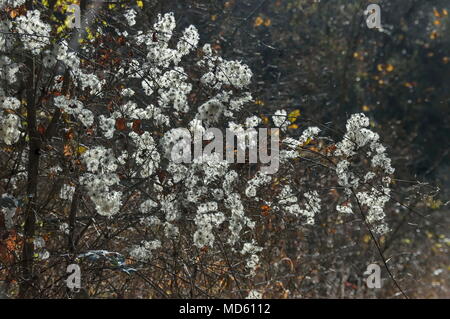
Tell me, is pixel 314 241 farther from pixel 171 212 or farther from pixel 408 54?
pixel 408 54

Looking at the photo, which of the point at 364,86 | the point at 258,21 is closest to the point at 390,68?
the point at 364,86

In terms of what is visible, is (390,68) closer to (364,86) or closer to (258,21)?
(364,86)

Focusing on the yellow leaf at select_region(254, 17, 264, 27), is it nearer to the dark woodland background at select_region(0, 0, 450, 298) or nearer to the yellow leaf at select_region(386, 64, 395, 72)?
the dark woodland background at select_region(0, 0, 450, 298)

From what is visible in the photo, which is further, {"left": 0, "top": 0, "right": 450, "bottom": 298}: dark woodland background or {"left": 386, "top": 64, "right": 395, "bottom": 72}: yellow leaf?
{"left": 386, "top": 64, "right": 395, "bottom": 72}: yellow leaf

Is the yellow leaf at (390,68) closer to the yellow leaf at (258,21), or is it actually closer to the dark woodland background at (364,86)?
the dark woodland background at (364,86)

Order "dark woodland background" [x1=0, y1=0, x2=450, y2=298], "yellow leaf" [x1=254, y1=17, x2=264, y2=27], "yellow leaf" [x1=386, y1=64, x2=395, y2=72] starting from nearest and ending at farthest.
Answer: "dark woodland background" [x1=0, y1=0, x2=450, y2=298]
"yellow leaf" [x1=254, y1=17, x2=264, y2=27]
"yellow leaf" [x1=386, y1=64, x2=395, y2=72]

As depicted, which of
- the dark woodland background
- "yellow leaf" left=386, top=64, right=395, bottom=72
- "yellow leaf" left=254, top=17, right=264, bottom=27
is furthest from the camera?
"yellow leaf" left=386, top=64, right=395, bottom=72

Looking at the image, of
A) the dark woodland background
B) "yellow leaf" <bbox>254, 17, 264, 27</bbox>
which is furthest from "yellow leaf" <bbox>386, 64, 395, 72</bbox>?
"yellow leaf" <bbox>254, 17, 264, 27</bbox>

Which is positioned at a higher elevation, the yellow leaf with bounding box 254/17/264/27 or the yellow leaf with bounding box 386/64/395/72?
the yellow leaf with bounding box 386/64/395/72

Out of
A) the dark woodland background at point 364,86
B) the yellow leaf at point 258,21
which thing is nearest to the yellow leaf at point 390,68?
the dark woodland background at point 364,86
